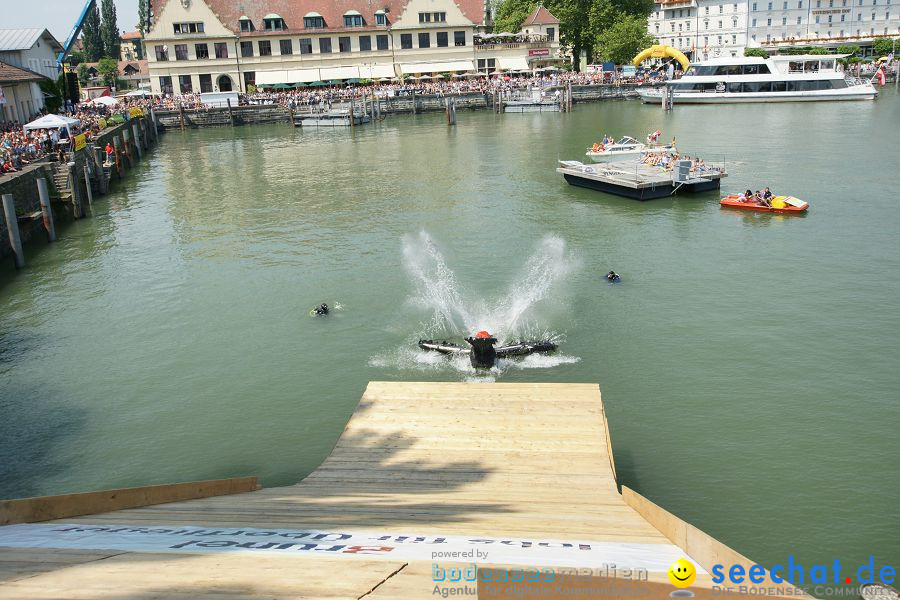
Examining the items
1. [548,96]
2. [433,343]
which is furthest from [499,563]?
[548,96]

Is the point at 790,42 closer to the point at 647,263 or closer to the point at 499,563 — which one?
the point at 647,263

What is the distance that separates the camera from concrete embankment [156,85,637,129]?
265 ft

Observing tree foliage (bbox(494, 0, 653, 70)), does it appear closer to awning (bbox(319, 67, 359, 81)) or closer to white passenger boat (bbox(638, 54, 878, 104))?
white passenger boat (bbox(638, 54, 878, 104))

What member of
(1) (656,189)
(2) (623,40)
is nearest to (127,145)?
(1) (656,189)

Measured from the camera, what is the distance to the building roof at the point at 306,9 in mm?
91438

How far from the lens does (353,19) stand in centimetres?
9369

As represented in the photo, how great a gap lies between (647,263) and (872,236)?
9.41 metres

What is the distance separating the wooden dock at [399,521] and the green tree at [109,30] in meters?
166

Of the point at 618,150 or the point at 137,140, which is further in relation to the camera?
the point at 137,140

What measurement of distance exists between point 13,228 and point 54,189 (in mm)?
10058

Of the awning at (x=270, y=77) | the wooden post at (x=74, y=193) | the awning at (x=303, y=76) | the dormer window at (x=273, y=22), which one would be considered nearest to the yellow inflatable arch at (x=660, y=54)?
the awning at (x=303, y=76)

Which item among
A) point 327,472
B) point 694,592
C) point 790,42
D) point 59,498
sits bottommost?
point 327,472

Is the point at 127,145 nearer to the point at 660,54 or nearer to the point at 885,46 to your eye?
the point at 660,54

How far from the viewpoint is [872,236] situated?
2995cm
